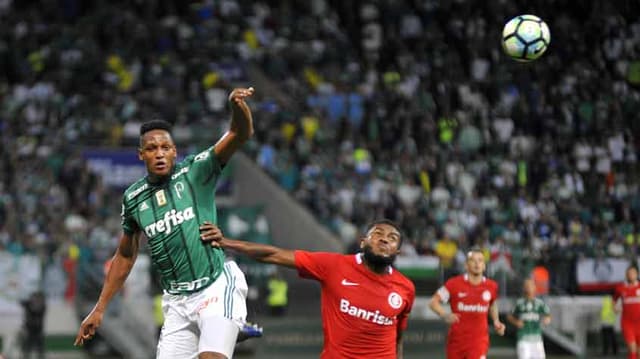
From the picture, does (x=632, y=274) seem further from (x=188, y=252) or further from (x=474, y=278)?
(x=188, y=252)

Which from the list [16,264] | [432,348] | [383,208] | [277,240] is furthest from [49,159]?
[432,348]

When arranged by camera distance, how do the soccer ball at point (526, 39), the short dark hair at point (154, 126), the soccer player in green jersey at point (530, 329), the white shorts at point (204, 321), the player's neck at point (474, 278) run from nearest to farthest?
1. the white shorts at point (204, 321)
2. the short dark hair at point (154, 126)
3. the player's neck at point (474, 278)
4. the soccer ball at point (526, 39)
5. the soccer player in green jersey at point (530, 329)

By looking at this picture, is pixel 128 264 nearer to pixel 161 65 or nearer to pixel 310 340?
pixel 310 340

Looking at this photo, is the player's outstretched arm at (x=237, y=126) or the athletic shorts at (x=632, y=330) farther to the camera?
the athletic shorts at (x=632, y=330)

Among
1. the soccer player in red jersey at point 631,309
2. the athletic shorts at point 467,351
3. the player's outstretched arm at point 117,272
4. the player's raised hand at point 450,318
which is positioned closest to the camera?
the player's outstretched arm at point 117,272

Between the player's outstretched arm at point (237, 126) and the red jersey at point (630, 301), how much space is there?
41.0 ft

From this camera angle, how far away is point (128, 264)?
8.48 metres

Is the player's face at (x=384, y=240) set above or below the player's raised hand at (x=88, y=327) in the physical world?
above

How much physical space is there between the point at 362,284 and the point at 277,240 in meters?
16.1

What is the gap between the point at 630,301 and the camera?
19109mm

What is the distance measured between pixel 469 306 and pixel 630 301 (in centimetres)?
559

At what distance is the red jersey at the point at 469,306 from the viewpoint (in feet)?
46.7

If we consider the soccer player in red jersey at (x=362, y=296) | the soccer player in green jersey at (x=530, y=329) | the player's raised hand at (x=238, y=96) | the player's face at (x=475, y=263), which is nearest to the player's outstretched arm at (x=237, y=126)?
the player's raised hand at (x=238, y=96)

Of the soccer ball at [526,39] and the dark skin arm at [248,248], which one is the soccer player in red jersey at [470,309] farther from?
the dark skin arm at [248,248]
